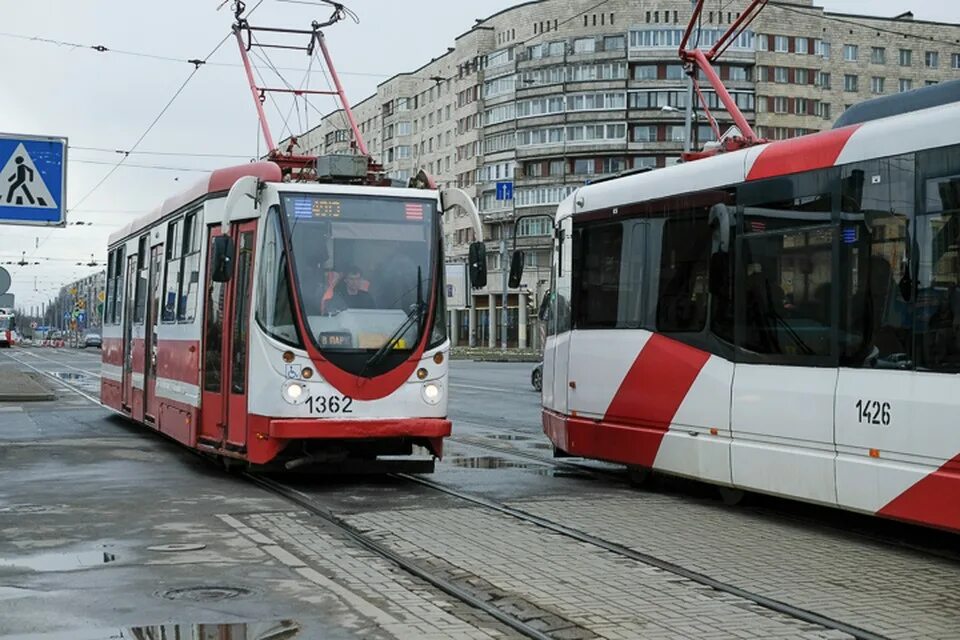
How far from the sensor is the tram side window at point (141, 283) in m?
18.7

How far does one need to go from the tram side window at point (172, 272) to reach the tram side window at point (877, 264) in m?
8.86

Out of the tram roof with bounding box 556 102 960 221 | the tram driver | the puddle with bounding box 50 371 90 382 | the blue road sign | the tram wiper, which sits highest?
the blue road sign

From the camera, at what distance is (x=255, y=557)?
905 cm

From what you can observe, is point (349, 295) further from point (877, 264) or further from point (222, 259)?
point (877, 264)

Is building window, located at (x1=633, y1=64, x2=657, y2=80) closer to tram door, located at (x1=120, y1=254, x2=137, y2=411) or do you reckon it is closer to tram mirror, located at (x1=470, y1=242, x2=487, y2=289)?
tram door, located at (x1=120, y1=254, x2=137, y2=411)

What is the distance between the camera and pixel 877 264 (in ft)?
31.8

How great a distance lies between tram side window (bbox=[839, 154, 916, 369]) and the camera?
9.38 metres

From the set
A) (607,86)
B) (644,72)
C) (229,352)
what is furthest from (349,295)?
(644,72)

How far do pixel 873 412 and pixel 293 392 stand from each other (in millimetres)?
5449

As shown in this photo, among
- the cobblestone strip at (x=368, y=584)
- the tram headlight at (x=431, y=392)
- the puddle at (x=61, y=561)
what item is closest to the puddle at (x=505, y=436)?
the tram headlight at (x=431, y=392)

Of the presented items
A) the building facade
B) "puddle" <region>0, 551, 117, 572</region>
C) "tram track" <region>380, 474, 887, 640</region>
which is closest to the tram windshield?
"tram track" <region>380, 474, 887, 640</region>

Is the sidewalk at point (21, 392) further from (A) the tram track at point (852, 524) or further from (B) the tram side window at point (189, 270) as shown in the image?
(A) the tram track at point (852, 524)

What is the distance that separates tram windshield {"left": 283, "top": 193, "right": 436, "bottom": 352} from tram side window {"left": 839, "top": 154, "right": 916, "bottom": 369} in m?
4.58

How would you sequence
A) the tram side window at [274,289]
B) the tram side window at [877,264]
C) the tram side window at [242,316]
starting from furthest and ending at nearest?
the tram side window at [242,316]
the tram side window at [274,289]
the tram side window at [877,264]
